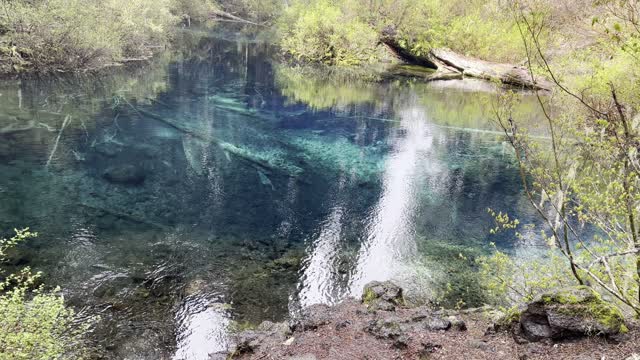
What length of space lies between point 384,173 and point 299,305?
1087cm

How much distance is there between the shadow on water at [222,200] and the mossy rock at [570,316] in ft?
14.8

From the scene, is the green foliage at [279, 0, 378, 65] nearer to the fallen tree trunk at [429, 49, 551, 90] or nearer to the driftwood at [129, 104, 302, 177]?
the fallen tree trunk at [429, 49, 551, 90]

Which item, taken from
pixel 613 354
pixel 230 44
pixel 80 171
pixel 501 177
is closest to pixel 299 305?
pixel 613 354

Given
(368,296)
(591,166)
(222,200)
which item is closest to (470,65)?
(222,200)

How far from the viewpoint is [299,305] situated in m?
10.9

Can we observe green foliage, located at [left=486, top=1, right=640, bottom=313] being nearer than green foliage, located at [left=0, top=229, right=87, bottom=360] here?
Yes

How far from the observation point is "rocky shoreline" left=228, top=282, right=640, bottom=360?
6605 millimetres

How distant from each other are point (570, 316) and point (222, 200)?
483 inches

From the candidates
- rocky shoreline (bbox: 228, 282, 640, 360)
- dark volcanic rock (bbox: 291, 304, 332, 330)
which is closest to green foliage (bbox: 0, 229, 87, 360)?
rocky shoreline (bbox: 228, 282, 640, 360)

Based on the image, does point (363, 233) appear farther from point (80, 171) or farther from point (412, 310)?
point (80, 171)

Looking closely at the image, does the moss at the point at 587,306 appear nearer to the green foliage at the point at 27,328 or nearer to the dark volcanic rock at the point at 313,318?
the dark volcanic rock at the point at 313,318

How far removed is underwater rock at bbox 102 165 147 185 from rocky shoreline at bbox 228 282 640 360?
33.1 feet

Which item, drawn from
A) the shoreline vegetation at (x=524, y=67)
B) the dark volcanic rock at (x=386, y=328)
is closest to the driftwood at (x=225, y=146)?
the shoreline vegetation at (x=524, y=67)

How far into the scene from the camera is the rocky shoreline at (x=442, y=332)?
6.61m
